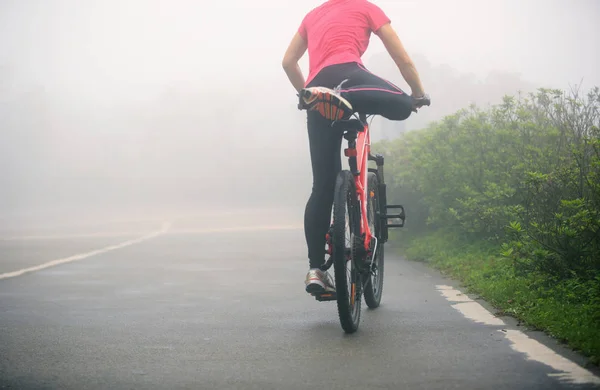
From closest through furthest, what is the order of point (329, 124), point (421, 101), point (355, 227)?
1. point (355, 227)
2. point (329, 124)
3. point (421, 101)

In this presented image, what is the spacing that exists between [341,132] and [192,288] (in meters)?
3.23

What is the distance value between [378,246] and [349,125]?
119 centimetres

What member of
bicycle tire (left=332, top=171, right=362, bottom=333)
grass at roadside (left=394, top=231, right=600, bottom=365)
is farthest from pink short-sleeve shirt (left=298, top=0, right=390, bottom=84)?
grass at roadside (left=394, top=231, right=600, bottom=365)

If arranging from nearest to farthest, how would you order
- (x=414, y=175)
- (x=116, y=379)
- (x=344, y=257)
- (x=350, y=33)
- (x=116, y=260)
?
(x=116, y=379), (x=344, y=257), (x=350, y=33), (x=116, y=260), (x=414, y=175)

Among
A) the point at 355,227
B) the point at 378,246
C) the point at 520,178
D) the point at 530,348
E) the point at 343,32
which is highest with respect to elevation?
the point at 343,32

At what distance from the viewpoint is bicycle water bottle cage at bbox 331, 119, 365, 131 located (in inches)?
218

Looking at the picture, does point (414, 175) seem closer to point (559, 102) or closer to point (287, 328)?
point (559, 102)

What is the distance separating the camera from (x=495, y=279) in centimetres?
768

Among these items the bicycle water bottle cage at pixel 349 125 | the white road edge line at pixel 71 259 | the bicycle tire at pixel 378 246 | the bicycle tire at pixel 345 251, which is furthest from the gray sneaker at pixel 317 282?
the white road edge line at pixel 71 259

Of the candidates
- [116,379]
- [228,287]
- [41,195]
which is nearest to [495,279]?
[228,287]

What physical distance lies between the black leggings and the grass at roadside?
1.44 m

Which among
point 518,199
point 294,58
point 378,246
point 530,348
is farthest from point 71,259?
point 530,348

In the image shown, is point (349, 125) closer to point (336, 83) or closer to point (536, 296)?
point (336, 83)

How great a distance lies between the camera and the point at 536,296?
20.3 feet
